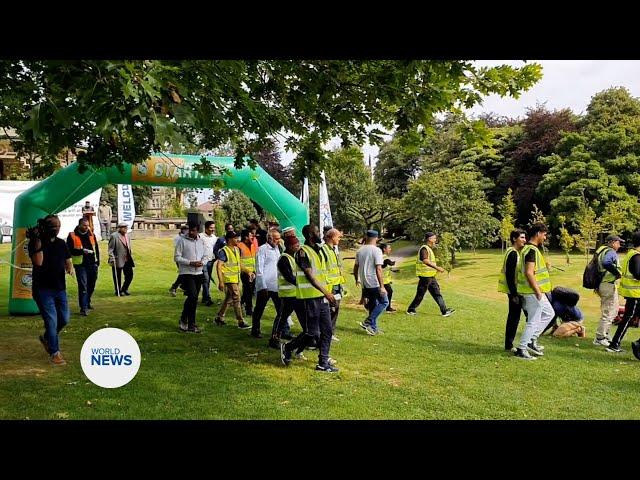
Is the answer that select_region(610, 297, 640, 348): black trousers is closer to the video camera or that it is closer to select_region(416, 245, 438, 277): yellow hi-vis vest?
select_region(416, 245, 438, 277): yellow hi-vis vest

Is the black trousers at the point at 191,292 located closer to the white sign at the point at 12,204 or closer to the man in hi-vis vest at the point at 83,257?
the man in hi-vis vest at the point at 83,257

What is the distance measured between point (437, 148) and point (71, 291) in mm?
11969

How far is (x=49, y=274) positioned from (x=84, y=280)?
139 inches

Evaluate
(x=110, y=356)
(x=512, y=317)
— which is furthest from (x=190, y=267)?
(x=512, y=317)

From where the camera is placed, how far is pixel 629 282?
7035 mm

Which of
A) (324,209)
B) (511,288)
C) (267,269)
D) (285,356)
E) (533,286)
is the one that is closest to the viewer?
(285,356)

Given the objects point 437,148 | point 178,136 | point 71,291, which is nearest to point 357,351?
point 178,136

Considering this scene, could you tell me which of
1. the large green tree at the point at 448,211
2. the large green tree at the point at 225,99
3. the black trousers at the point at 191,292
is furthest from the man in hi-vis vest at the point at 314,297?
the large green tree at the point at 448,211

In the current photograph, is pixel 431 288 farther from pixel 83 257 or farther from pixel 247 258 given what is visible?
pixel 83 257

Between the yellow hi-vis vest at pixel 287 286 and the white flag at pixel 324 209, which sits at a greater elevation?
the white flag at pixel 324 209

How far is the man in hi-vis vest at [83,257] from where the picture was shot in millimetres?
9164

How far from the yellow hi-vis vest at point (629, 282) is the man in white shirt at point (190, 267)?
5.41 meters

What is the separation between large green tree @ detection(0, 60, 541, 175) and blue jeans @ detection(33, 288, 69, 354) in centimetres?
148

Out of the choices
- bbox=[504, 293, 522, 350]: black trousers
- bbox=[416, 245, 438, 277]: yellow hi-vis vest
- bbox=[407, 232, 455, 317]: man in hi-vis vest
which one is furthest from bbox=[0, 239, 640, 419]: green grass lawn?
bbox=[416, 245, 438, 277]: yellow hi-vis vest
